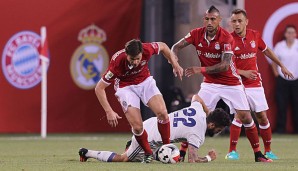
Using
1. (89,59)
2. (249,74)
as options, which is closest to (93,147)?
(249,74)

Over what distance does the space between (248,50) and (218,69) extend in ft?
→ 2.98

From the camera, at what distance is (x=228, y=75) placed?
14148mm

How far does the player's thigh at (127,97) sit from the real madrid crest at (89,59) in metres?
7.72

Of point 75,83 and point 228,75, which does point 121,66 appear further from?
point 75,83

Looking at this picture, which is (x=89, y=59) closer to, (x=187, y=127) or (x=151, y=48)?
(x=151, y=48)

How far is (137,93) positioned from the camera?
43.4 feet

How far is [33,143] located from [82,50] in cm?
359

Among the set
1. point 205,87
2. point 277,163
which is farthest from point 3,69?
point 277,163

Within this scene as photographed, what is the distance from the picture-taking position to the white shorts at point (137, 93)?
13125 mm

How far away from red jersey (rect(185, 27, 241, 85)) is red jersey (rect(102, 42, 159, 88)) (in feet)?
3.14

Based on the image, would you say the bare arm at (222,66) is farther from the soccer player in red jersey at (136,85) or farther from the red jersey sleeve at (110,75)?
the red jersey sleeve at (110,75)

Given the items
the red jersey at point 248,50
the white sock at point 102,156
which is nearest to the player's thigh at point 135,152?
the white sock at point 102,156

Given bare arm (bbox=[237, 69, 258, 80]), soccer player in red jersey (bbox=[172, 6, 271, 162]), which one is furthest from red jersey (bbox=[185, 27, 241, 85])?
bare arm (bbox=[237, 69, 258, 80])

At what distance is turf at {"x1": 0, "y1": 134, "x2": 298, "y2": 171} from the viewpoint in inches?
470
